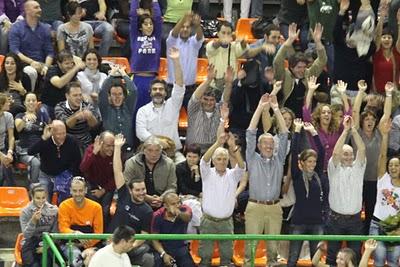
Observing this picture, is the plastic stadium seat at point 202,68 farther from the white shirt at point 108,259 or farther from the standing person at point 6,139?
the white shirt at point 108,259

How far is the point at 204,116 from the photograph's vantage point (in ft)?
65.1

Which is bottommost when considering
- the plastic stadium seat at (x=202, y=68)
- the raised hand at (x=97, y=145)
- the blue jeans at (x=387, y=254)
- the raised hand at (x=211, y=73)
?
the blue jeans at (x=387, y=254)

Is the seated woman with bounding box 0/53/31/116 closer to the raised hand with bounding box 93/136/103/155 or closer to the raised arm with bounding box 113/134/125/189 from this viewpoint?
the raised hand with bounding box 93/136/103/155

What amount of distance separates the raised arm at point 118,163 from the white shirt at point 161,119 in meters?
1.26

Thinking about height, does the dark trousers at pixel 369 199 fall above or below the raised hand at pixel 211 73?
below

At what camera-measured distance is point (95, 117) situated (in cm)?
1953

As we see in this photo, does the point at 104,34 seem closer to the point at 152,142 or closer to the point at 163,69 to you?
the point at 163,69

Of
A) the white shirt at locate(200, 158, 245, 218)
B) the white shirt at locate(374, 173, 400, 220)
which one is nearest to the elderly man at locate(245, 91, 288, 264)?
the white shirt at locate(200, 158, 245, 218)

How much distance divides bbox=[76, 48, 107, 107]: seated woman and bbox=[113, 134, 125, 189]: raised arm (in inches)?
74.6

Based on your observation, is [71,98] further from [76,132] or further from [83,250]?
[83,250]

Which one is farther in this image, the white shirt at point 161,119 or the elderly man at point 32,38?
the elderly man at point 32,38

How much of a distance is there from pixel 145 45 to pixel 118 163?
3227 mm

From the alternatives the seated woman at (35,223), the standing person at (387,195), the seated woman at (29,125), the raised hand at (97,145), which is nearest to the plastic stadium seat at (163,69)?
the seated woman at (29,125)

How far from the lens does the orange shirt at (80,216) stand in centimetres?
1789
